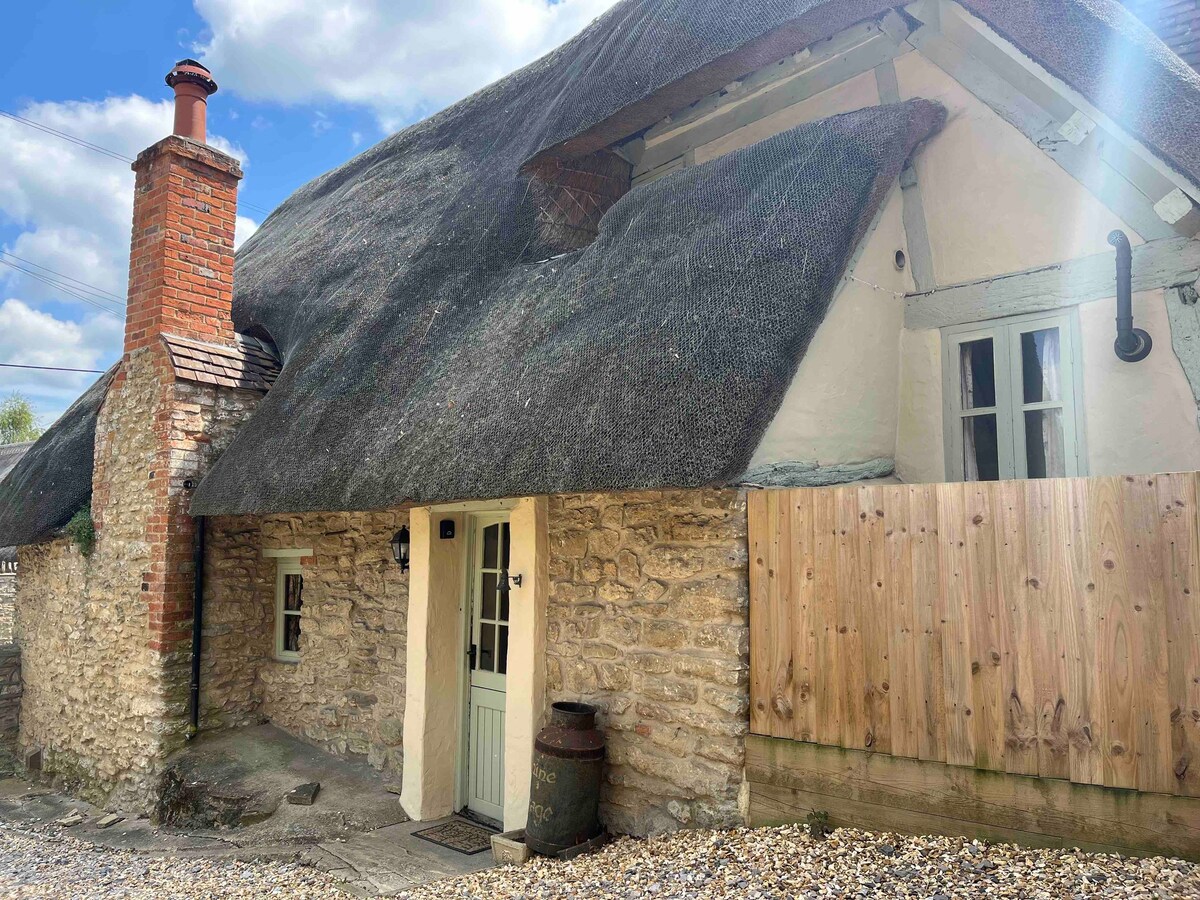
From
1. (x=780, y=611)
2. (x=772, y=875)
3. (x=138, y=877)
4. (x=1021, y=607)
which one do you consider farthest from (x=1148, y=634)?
(x=138, y=877)

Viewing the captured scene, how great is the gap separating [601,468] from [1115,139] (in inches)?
111

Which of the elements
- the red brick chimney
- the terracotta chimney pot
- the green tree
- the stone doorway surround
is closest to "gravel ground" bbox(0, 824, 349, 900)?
the stone doorway surround

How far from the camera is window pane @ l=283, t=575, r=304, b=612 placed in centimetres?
747

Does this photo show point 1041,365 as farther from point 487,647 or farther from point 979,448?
point 487,647

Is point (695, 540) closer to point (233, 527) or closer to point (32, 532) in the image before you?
point (233, 527)

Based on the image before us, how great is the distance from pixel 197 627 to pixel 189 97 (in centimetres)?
498

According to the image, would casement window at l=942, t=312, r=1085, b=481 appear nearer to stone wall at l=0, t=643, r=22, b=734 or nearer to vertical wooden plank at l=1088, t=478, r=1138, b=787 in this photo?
vertical wooden plank at l=1088, t=478, r=1138, b=787

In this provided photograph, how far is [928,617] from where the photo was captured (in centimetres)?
341

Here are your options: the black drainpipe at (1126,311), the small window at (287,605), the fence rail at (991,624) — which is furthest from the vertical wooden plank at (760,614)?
the small window at (287,605)

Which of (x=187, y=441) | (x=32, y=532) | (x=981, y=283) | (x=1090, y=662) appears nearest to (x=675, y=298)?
(x=981, y=283)

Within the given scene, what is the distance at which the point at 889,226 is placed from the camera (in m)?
4.64

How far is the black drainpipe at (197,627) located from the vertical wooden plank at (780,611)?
5.22 metres

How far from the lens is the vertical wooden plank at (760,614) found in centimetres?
384

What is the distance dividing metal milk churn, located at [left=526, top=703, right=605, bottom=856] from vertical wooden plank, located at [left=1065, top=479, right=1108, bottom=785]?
6.96 feet
